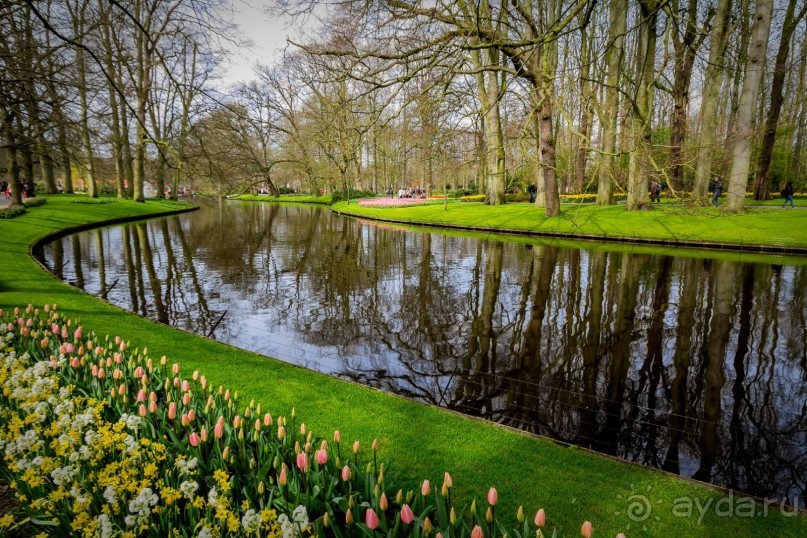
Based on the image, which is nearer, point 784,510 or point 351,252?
point 784,510

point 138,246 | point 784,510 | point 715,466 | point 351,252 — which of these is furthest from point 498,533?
point 138,246

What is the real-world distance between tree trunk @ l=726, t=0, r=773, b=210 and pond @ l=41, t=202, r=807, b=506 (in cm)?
557

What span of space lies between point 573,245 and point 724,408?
538 inches

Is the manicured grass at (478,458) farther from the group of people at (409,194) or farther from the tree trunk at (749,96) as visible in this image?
the group of people at (409,194)

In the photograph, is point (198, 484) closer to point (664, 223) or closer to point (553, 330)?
point (553, 330)

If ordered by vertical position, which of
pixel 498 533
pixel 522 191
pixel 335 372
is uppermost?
pixel 522 191

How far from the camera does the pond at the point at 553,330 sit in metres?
4.81

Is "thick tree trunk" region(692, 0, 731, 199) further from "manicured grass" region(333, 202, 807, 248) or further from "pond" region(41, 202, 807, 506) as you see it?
"pond" region(41, 202, 807, 506)

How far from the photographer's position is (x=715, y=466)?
416 centimetres

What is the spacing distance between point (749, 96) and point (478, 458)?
21004 millimetres

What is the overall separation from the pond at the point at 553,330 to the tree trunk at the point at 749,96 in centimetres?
557

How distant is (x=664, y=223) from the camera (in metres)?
19.9

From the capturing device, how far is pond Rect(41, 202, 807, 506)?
15.8 ft

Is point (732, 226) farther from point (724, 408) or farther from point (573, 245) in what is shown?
point (724, 408)
